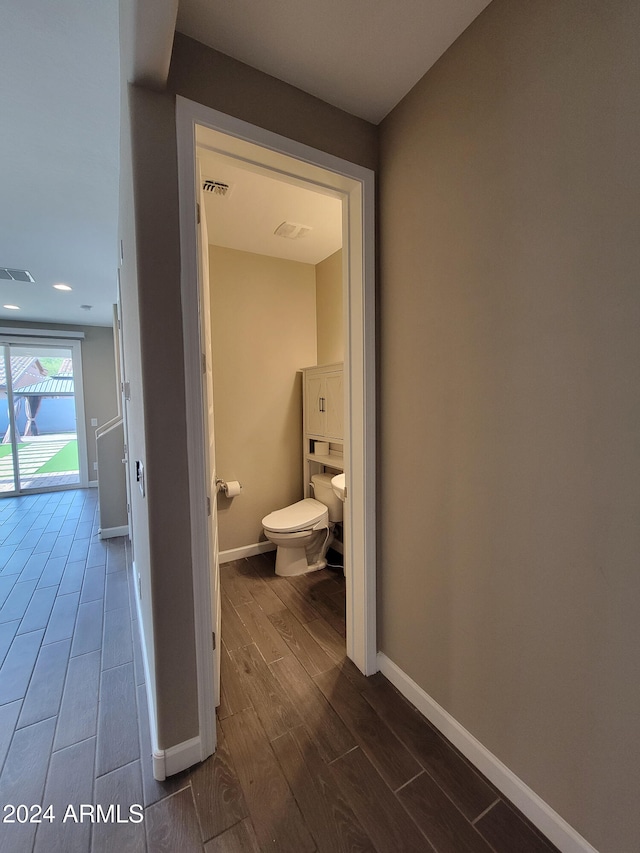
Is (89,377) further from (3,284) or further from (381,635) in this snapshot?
(381,635)

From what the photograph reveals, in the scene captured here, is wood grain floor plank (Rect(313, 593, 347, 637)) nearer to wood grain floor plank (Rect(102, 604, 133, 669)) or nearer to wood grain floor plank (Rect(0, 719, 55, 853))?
wood grain floor plank (Rect(102, 604, 133, 669))

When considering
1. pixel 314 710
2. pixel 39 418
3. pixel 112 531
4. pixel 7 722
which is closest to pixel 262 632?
pixel 314 710

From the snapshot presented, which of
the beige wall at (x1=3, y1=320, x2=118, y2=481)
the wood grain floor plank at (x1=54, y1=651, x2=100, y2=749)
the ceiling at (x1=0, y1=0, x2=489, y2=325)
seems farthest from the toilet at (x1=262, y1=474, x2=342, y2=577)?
the beige wall at (x1=3, y1=320, x2=118, y2=481)

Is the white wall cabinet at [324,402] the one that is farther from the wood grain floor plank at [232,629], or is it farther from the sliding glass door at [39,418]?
the sliding glass door at [39,418]

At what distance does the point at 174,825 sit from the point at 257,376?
8.19 ft

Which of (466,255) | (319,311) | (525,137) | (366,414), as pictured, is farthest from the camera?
(319,311)

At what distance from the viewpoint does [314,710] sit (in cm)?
146

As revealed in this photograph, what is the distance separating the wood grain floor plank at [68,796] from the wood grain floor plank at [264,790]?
0.46 metres

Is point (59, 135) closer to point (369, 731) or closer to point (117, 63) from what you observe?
point (117, 63)

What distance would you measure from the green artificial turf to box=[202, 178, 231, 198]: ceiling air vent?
5.18 metres

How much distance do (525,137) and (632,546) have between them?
113 centimetres

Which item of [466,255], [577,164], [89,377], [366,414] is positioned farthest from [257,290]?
[89,377]

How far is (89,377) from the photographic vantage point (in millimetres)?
5555

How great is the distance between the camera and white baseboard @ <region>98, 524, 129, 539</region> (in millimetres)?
3416
